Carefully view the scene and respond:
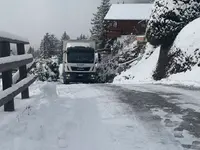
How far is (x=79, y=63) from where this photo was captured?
2556cm

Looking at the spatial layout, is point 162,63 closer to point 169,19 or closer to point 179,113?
point 169,19

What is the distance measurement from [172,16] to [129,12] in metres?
52.5

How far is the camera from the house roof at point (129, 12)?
7198cm

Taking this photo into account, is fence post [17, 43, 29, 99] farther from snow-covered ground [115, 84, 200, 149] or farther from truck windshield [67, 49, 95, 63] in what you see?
truck windshield [67, 49, 95, 63]

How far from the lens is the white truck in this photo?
25328 mm

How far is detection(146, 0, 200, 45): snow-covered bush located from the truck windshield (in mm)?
5017

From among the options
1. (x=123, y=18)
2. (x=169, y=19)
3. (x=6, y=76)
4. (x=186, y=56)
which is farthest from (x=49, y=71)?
(x=6, y=76)

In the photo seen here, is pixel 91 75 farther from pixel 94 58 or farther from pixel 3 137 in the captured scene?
pixel 3 137

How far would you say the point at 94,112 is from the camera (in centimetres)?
692

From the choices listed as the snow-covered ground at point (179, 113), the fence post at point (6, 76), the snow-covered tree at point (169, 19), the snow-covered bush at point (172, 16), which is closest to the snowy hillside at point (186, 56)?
the snow-covered tree at point (169, 19)

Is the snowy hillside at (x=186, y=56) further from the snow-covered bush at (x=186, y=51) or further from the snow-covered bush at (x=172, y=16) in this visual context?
the snow-covered bush at (x=172, y=16)

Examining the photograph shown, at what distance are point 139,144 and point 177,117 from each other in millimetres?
1936

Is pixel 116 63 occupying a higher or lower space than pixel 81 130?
lower

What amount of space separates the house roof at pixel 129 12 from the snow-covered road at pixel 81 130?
65.2 metres
